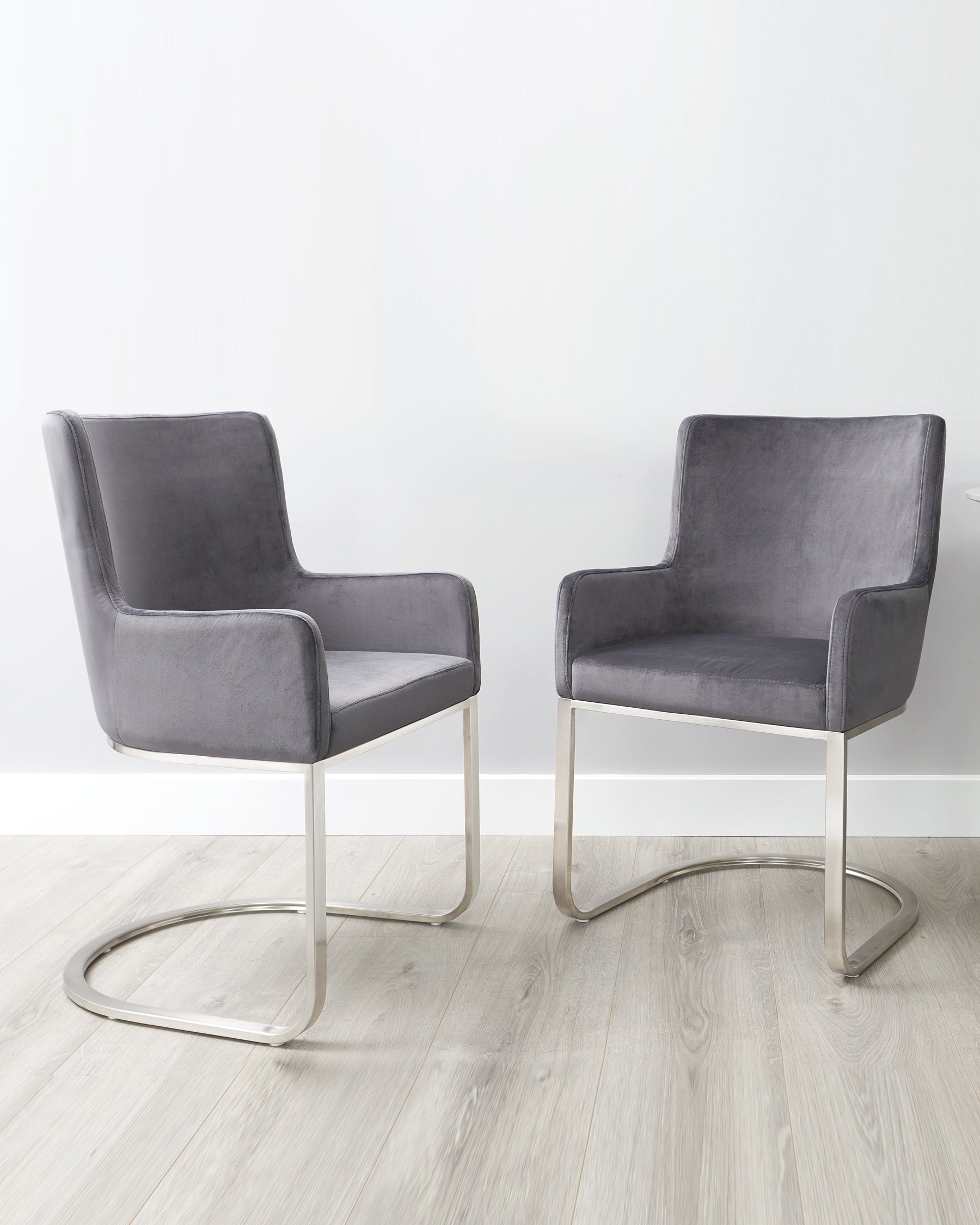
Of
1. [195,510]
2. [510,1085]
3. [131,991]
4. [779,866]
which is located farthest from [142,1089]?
[779,866]

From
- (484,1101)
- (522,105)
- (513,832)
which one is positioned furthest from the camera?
(513,832)

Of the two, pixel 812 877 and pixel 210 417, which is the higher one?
pixel 210 417

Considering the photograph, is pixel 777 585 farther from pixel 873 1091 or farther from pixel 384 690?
pixel 873 1091

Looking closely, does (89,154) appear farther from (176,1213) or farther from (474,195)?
(176,1213)

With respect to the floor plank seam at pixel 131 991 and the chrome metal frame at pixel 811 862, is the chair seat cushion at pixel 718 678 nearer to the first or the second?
the chrome metal frame at pixel 811 862

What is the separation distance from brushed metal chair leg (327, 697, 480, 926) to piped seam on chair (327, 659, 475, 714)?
11 centimetres

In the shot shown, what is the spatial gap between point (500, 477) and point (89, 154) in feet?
3.88

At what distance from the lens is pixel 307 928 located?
160 centimetres

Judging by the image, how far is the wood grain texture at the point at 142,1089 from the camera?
4.06ft

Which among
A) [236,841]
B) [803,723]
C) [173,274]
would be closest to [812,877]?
[803,723]

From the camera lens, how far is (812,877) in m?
2.25

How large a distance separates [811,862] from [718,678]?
2.25 ft

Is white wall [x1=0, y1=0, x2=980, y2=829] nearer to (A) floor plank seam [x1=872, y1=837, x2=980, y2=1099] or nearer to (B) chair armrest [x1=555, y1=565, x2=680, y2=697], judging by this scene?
(B) chair armrest [x1=555, y1=565, x2=680, y2=697]

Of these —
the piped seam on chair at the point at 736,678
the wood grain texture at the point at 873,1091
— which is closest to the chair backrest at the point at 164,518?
the piped seam on chair at the point at 736,678
